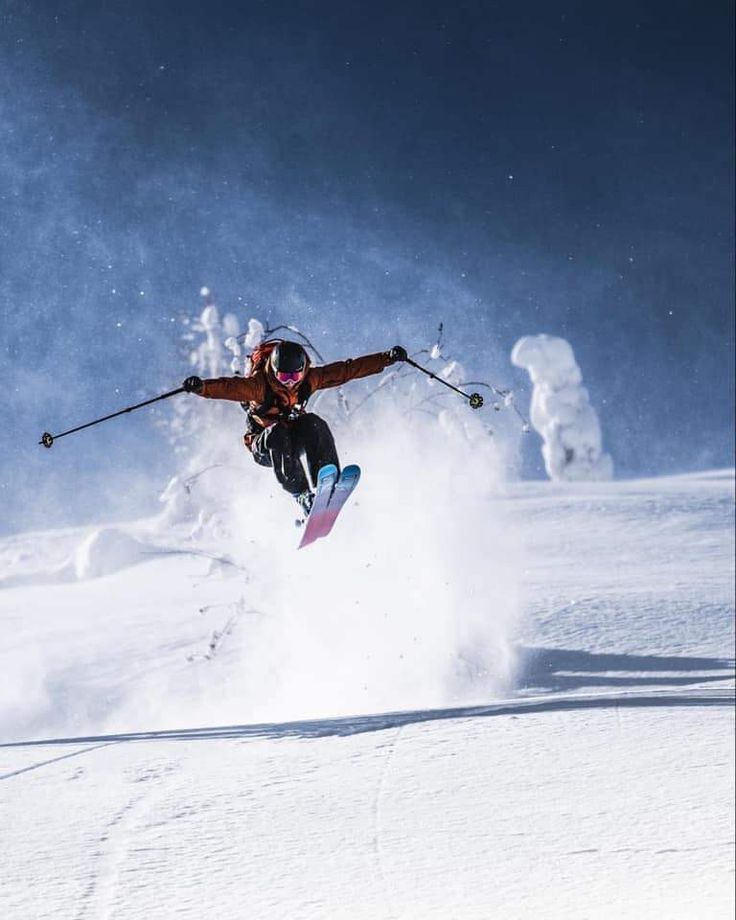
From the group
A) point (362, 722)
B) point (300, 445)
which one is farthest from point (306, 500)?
point (362, 722)

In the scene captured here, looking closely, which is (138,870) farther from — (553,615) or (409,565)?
(553,615)

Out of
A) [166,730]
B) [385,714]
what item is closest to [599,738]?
[385,714]

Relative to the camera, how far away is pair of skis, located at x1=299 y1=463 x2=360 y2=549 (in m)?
2.68

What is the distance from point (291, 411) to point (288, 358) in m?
0.23

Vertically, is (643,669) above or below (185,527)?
below

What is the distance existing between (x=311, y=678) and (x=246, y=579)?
756 millimetres

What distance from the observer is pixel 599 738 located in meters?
5.29

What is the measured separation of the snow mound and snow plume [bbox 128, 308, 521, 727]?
23 cm

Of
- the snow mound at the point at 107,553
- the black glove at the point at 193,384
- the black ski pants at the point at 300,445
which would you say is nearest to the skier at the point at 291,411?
the black ski pants at the point at 300,445

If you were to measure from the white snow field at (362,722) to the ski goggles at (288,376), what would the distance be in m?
2.04

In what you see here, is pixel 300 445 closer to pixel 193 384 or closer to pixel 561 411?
pixel 193 384

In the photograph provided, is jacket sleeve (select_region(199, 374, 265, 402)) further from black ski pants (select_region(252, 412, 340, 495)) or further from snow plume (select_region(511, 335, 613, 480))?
snow plume (select_region(511, 335, 613, 480))

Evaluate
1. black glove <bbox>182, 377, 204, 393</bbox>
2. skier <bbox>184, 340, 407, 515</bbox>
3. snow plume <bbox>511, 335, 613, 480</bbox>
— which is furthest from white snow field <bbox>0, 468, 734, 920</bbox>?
black glove <bbox>182, 377, 204, 393</bbox>

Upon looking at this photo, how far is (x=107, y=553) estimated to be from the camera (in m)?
5.60
